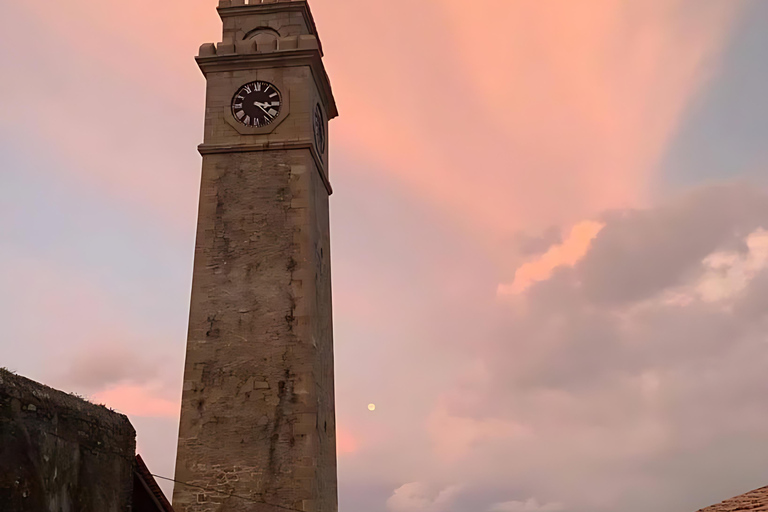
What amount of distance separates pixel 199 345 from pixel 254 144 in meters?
6.75

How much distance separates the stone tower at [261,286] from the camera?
20531mm

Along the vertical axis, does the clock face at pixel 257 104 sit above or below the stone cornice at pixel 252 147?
above

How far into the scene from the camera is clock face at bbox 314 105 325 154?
2557cm

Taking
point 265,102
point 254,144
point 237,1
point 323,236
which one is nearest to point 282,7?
point 237,1

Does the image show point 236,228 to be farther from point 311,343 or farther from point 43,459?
point 43,459

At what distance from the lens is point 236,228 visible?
75.4 ft

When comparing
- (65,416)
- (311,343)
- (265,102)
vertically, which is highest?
(265,102)

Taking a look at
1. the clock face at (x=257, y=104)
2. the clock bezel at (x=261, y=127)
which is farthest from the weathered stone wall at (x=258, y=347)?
the clock face at (x=257, y=104)

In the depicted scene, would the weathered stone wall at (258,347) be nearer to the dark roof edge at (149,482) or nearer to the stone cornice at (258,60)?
the stone cornice at (258,60)

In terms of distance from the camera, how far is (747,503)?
15.7 m

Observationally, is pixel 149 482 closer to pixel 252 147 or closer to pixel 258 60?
pixel 252 147

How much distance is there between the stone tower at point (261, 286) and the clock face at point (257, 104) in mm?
41

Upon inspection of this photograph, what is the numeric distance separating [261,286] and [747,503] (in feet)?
45.9

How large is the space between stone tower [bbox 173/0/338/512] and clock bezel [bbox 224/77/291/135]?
0.13 feet
